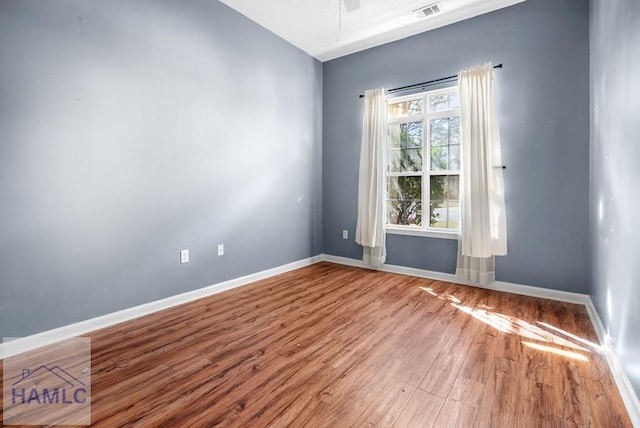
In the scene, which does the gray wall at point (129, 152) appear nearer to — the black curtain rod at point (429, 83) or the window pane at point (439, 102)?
the black curtain rod at point (429, 83)

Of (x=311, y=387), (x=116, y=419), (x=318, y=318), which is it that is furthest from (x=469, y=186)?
(x=116, y=419)

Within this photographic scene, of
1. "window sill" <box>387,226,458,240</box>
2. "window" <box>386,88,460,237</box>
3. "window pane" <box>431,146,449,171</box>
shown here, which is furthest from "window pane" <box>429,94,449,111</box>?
"window sill" <box>387,226,458,240</box>

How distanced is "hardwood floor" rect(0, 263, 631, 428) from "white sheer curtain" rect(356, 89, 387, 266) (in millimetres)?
1140

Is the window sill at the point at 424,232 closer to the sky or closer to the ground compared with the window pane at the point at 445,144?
closer to the ground

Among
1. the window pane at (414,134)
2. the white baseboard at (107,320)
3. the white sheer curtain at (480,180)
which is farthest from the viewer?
the window pane at (414,134)

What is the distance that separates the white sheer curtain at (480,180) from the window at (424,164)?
0.79 feet

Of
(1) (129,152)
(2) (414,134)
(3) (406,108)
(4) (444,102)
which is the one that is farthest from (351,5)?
(1) (129,152)

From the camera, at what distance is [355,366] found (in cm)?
176

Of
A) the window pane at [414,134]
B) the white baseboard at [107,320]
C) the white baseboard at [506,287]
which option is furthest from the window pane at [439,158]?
the white baseboard at [107,320]

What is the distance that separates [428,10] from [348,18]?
2.83 feet

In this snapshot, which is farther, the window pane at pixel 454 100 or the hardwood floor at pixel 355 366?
the window pane at pixel 454 100

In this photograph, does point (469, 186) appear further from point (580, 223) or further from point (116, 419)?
point (116, 419)

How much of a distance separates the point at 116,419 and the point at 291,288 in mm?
1999

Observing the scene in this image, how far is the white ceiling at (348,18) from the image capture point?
121 inches
